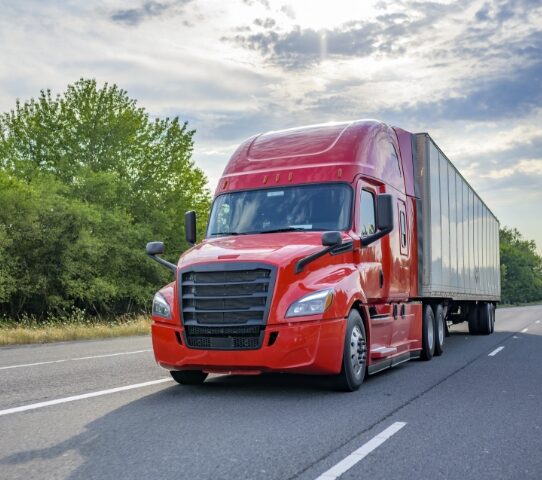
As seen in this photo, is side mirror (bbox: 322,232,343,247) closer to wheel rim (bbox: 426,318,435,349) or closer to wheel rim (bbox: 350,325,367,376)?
wheel rim (bbox: 350,325,367,376)

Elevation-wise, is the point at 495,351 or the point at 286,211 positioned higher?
the point at 286,211

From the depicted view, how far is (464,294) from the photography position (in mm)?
16750

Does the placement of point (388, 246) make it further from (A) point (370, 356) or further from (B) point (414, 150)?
(B) point (414, 150)

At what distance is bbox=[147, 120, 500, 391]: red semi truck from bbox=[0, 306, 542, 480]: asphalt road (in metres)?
0.50

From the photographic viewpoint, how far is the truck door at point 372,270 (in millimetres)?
9117

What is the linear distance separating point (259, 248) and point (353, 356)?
169 cm

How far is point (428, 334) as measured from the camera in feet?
41.5

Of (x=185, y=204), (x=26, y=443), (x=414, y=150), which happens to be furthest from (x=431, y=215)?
(x=185, y=204)

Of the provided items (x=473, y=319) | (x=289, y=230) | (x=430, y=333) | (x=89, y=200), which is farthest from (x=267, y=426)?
(x=89, y=200)

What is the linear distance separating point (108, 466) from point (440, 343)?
31.7 ft

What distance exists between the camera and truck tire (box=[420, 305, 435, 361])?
12420 mm

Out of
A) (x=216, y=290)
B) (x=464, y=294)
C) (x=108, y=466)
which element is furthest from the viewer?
(x=464, y=294)

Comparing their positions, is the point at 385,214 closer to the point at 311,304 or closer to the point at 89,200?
the point at 311,304

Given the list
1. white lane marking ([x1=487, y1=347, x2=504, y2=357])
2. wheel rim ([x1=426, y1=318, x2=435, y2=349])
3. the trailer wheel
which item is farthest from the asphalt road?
white lane marking ([x1=487, y1=347, x2=504, y2=357])
